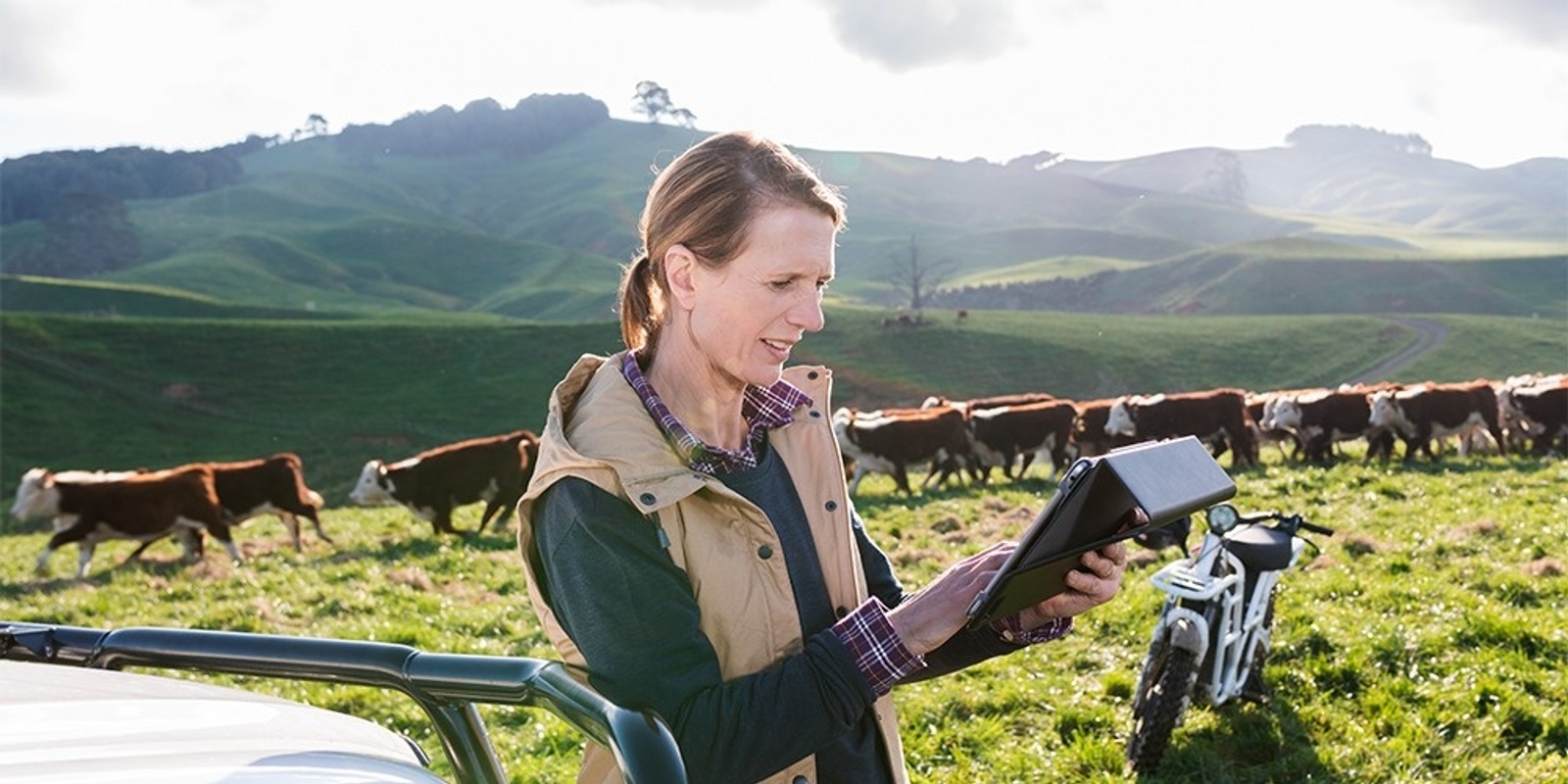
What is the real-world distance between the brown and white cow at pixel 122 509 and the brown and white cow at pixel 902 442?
10164 mm

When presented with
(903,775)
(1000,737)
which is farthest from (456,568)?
(903,775)

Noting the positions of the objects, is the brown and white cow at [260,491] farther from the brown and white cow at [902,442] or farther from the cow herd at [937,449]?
the brown and white cow at [902,442]

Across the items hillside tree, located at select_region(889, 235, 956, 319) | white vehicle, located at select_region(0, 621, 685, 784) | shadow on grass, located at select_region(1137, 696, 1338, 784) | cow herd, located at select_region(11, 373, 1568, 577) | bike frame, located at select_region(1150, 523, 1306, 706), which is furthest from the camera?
hillside tree, located at select_region(889, 235, 956, 319)

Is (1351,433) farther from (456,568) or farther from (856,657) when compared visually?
(856,657)

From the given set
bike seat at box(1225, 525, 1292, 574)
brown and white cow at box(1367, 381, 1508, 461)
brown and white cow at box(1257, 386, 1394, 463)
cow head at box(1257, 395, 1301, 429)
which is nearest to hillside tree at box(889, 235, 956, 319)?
cow head at box(1257, 395, 1301, 429)

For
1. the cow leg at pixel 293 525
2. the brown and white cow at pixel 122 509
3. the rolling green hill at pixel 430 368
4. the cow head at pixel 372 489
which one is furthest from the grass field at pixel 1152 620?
the rolling green hill at pixel 430 368

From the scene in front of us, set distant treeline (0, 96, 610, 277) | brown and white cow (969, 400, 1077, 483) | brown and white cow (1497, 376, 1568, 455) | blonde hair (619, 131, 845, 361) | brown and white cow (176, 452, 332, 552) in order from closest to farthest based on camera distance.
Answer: blonde hair (619, 131, 845, 361)
brown and white cow (176, 452, 332, 552)
brown and white cow (1497, 376, 1568, 455)
brown and white cow (969, 400, 1077, 483)
distant treeline (0, 96, 610, 277)

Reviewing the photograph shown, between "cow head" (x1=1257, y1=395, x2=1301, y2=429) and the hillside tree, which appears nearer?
"cow head" (x1=1257, y1=395, x2=1301, y2=429)

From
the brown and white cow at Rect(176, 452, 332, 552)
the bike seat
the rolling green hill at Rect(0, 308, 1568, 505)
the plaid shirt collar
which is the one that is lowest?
the rolling green hill at Rect(0, 308, 1568, 505)

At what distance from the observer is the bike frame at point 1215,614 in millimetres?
6113

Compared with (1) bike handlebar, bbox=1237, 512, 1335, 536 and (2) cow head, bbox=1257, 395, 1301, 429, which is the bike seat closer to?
(1) bike handlebar, bbox=1237, 512, 1335, 536

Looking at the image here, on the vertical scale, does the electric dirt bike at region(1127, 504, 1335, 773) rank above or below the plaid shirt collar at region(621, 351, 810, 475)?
below

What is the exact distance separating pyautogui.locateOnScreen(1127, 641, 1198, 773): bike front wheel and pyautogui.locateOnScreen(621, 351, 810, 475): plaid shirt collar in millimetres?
4111

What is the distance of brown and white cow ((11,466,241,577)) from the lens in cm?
1477
